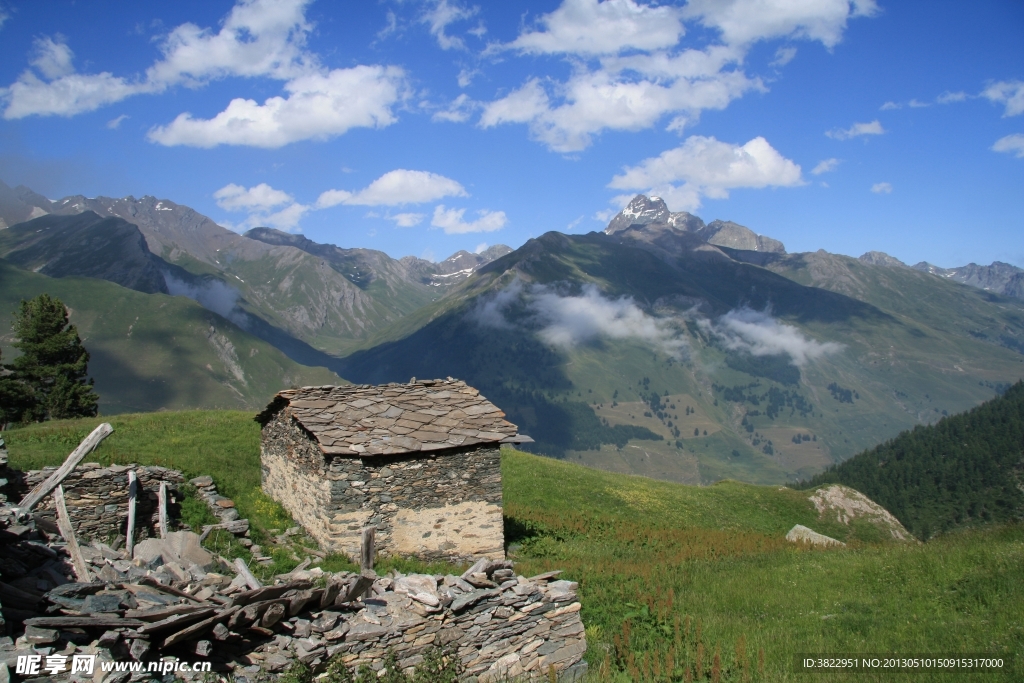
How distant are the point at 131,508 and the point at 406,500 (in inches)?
329

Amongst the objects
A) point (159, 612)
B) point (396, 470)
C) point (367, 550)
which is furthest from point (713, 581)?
point (159, 612)

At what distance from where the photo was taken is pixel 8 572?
10.5 metres

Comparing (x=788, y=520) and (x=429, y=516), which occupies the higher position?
(x=429, y=516)

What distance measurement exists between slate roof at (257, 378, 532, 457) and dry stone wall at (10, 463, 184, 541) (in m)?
5.29

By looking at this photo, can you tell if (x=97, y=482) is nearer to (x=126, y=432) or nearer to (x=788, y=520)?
(x=126, y=432)

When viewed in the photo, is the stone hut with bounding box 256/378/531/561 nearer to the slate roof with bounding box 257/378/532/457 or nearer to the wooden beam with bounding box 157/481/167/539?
the slate roof with bounding box 257/378/532/457

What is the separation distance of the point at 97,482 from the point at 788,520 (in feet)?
135

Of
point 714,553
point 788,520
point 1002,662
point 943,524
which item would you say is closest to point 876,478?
point 943,524

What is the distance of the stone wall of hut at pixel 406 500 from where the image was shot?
19.6 metres

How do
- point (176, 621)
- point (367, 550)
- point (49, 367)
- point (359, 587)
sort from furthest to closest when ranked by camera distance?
point (49, 367), point (367, 550), point (359, 587), point (176, 621)

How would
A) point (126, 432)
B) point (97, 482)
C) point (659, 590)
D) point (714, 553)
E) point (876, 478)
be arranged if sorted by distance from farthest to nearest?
point (876, 478) < point (126, 432) < point (714, 553) < point (97, 482) < point (659, 590)

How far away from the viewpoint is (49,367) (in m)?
48.0

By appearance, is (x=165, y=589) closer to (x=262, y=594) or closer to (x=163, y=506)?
(x=262, y=594)

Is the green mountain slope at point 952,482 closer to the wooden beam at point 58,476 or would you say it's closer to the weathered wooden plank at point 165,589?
the wooden beam at point 58,476
